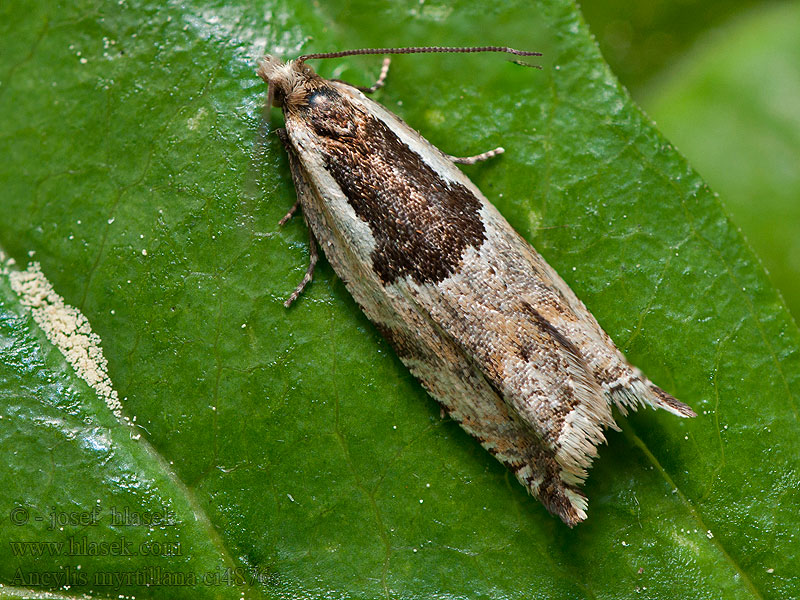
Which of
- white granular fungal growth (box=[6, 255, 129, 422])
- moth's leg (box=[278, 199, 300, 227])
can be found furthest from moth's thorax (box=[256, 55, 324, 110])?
white granular fungal growth (box=[6, 255, 129, 422])

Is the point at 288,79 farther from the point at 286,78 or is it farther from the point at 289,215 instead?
the point at 289,215

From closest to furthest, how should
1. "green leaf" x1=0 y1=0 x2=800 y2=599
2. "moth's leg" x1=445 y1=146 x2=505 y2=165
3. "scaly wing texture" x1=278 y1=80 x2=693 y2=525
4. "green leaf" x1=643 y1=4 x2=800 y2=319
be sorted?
"scaly wing texture" x1=278 y1=80 x2=693 y2=525
"green leaf" x1=0 y1=0 x2=800 y2=599
"moth's leg" x1=445 y1=146 x2=505 y2=165
"green leaf" x1=643 y1=4 x2=800 y2=319

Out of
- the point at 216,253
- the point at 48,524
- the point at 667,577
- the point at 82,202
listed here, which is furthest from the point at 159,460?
the point at 667,577

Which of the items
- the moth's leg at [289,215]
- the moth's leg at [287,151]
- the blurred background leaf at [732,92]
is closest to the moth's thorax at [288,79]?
the moth's leg at [287,151]

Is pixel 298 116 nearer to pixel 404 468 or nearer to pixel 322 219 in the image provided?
pixel 322 219

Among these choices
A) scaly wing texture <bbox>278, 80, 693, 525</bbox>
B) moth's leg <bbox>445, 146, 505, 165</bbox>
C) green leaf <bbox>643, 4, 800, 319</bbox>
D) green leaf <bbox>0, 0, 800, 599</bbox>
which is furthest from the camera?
green leaf <bbox>643, 4, 800, 319</bbox>

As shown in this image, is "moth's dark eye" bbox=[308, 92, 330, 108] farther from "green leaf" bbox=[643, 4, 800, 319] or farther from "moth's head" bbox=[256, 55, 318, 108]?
"green leaf" bbox=[643, 4, 800, 319]

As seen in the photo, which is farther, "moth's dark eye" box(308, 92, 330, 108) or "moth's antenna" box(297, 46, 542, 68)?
"moth's dark eye" box(308, 92, 330, 108)
